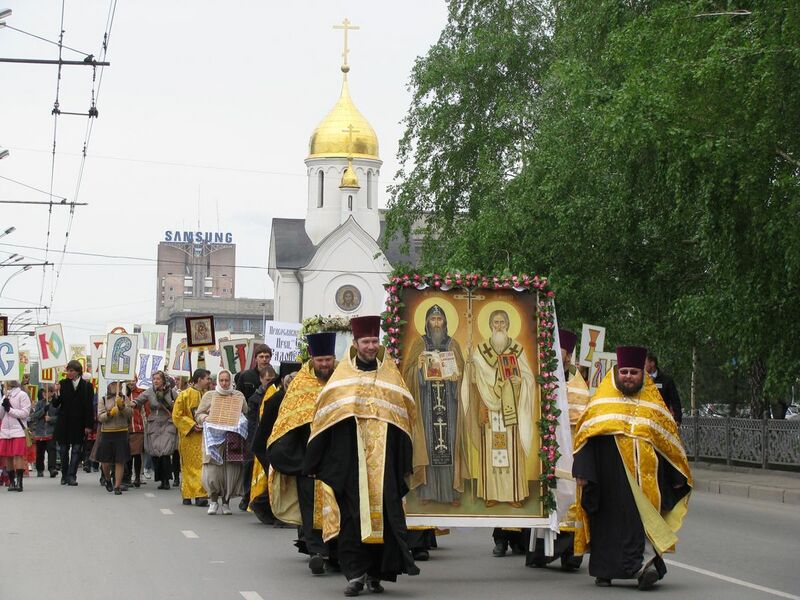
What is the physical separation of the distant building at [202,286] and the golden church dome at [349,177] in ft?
186

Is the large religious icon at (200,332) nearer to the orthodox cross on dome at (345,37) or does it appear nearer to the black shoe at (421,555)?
the black shoe at (421,555)

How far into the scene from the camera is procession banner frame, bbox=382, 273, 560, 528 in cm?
1196

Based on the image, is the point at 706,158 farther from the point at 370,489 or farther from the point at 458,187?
the point at 458,187

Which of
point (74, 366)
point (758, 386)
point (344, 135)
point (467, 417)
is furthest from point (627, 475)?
point (344, 135)

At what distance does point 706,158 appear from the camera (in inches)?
779

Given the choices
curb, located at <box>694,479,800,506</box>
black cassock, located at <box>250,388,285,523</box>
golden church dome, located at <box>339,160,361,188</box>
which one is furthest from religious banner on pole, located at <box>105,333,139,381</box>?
golden church dome, located at <box>339,160,361,188</box>

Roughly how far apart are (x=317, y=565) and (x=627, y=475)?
8.18 ft

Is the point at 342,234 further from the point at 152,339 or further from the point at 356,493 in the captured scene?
the point at 356,493

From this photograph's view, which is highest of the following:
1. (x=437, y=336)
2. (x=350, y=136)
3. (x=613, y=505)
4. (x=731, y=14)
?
(x=350, y=136)

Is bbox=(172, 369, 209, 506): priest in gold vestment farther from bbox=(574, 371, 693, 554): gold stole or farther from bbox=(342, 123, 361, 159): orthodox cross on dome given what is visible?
bbox=(342, 123, 361, 159): orthodox cross on dome

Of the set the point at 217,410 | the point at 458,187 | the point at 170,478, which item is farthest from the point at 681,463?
the point at 458,187

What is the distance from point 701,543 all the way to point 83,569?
5911 mm

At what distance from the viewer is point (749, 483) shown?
23.6 meters

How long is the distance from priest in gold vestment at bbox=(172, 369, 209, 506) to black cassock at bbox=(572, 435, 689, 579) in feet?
31.4
